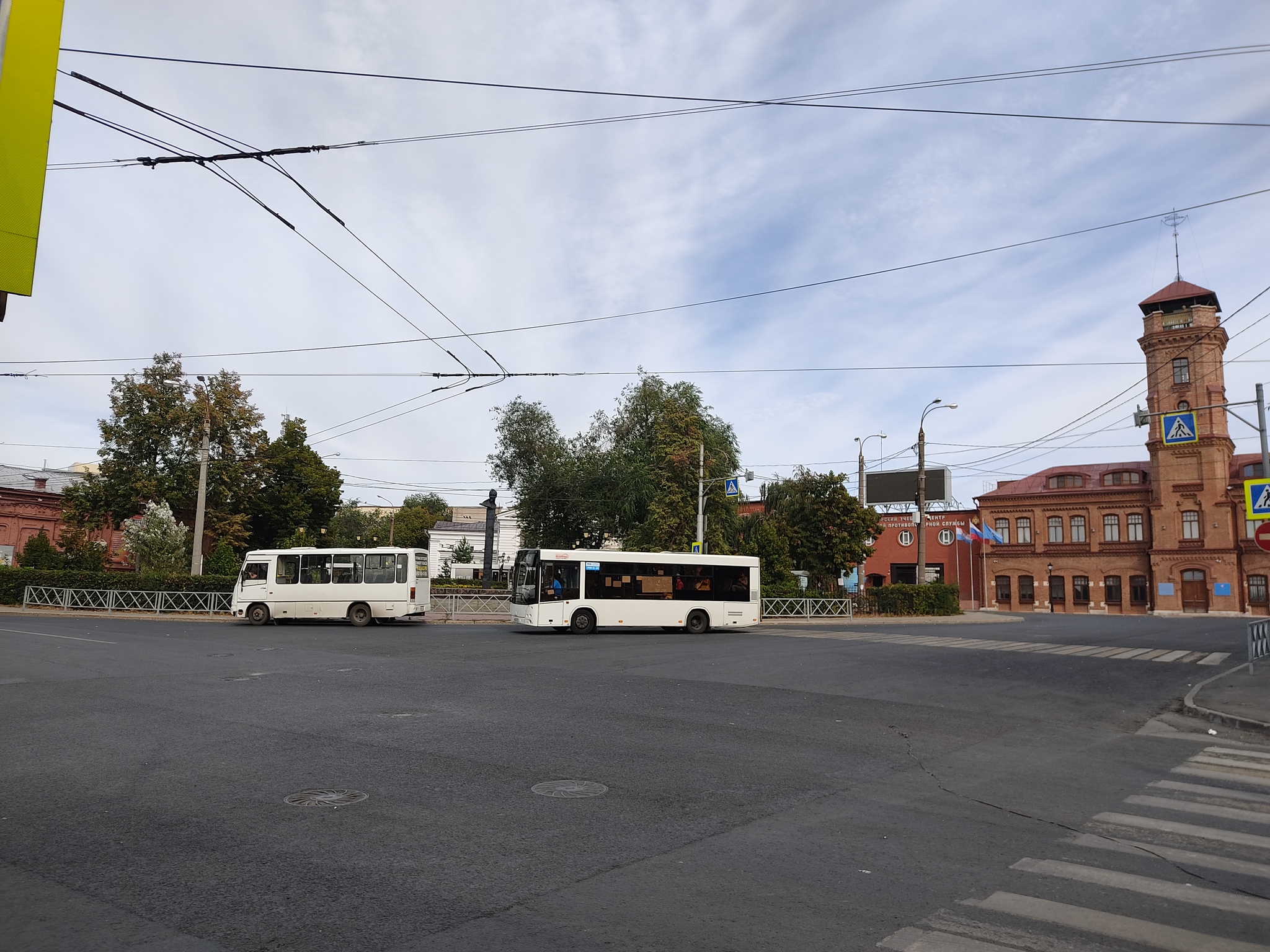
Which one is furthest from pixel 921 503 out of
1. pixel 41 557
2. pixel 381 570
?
pixel 41 557

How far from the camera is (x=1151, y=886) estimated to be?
503cm

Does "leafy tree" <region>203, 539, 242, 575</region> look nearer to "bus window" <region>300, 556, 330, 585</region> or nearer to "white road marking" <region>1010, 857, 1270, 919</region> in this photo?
"bus window" <region>300, 556, 330, 585</region>

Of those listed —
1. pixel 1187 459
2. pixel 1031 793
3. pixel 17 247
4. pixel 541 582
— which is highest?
pixel 1187 459

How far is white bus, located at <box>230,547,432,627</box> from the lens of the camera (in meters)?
29.8

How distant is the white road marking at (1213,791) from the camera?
734cm

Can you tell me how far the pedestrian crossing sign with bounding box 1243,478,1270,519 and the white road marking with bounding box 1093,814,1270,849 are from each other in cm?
1448

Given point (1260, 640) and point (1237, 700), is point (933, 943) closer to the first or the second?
point (1237, 700)

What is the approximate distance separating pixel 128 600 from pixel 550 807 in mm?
35575

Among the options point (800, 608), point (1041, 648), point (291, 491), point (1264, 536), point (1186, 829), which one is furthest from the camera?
point (291, 491)

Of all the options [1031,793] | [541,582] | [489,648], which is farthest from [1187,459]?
[1031,793]

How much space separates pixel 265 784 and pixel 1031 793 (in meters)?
6.85

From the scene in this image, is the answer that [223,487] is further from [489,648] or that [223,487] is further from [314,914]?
[314,914]

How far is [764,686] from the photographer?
14.0 m

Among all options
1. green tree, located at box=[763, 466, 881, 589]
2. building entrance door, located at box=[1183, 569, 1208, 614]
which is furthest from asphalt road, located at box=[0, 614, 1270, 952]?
building entrance door, located at box=[1183, 569, 1208, 614]
